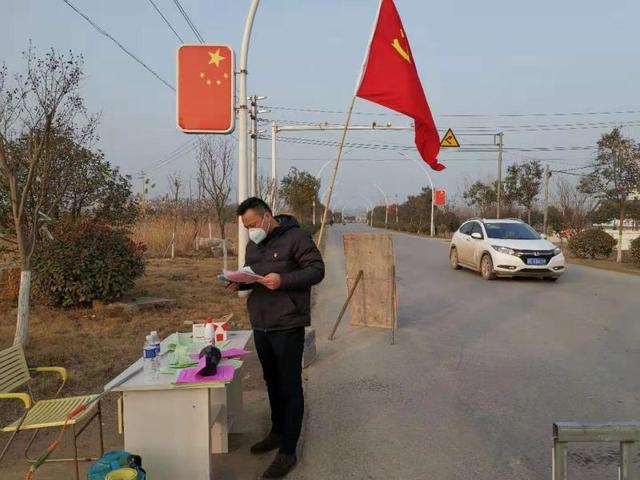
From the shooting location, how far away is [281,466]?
367 centimetres

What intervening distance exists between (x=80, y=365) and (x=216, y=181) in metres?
11.7

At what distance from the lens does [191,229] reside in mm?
24234

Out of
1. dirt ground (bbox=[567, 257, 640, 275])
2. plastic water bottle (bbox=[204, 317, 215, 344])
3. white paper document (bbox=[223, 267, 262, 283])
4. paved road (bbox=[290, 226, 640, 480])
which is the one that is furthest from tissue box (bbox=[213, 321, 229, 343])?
dirt ground (bbox=[567, 257, 640, 275])

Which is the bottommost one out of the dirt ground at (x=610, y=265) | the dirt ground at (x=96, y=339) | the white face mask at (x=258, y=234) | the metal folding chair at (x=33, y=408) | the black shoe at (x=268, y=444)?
the dirt ground at (x=610, y=265)

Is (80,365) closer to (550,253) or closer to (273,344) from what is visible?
(273,344)

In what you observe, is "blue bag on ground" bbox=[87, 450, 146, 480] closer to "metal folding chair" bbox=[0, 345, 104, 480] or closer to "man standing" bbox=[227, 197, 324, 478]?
"metal folding chair" bbox=[0, 345, 104, 480]

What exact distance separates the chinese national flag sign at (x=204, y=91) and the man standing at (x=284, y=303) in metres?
6.80

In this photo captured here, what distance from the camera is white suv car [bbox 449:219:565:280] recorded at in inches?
540

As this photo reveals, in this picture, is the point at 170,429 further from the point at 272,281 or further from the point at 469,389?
the point at 469,389

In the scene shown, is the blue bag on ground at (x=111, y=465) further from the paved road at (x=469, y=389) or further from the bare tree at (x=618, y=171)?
the bare tree at (x=618, y=171)

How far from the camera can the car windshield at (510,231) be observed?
1480 cm

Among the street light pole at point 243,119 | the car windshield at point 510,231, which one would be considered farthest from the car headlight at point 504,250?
Result: the street light pole at point 243,119

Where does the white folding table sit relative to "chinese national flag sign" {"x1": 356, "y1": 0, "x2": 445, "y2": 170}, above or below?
below

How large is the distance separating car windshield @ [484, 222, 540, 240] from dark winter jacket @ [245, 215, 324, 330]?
39.4 feet
